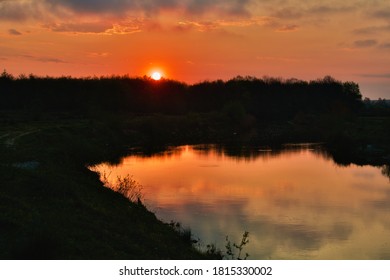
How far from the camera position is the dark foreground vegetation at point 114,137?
21.7 metres

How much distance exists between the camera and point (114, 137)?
9475 cm

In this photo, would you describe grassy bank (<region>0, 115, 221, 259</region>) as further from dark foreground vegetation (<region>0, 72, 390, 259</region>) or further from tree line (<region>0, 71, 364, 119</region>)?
tree line (<region>0, 71, 364, 119</region>)

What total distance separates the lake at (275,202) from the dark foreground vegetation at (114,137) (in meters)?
4.08

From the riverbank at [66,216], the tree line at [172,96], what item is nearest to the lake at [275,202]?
the riverbank at [66,216]

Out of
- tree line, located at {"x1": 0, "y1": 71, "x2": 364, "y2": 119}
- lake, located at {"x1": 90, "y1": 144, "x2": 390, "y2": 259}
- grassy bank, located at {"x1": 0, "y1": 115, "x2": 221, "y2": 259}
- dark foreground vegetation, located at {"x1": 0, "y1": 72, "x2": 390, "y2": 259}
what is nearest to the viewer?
grassy bank, located at {"x1": 0, "y1": 115, "x2": 221, "y2": 259}

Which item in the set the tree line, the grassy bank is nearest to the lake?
the grassy bank

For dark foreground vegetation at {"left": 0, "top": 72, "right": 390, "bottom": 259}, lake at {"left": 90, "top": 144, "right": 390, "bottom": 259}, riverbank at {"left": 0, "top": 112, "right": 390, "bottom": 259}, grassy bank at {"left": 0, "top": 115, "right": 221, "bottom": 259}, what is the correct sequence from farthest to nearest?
lake at {"left": 90, "top": 144, "right": 390, "bottom": 259}
dark foreground vegetation at {"left": 0, "top": 72, "right": 390, "bottom": 259}
riverbank at {"left": 0, "top": 112, "right": 390, "bottom": 259}
grassy bank at {"left": 0, "top": 115, "right": 221, "bottom": 259}

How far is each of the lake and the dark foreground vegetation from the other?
160 inches

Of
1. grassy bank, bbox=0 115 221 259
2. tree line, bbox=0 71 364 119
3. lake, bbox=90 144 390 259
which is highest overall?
tree line, bbox=0 71 364 119

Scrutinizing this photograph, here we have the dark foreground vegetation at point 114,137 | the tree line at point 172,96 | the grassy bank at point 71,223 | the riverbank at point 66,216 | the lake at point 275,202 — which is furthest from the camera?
the tree line at point 172,96

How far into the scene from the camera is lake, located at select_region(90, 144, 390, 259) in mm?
28078

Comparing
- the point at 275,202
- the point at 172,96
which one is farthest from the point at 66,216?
the point at 172,96

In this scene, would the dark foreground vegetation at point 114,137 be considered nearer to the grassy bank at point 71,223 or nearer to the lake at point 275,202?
the grassy bank at point 71,223
